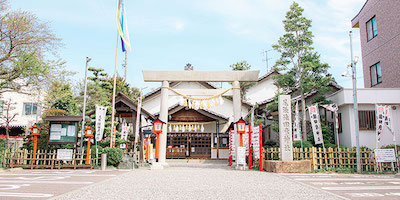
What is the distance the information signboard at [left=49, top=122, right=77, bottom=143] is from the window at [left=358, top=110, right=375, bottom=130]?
641 inches

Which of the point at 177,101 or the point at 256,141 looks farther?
the point at 177,101

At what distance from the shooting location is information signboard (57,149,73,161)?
13777mm

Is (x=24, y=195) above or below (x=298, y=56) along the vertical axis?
below

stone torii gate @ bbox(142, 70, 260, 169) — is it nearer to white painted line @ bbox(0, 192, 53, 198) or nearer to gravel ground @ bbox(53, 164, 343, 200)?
gravel ground @ bbox(53, 164, 343, 200)

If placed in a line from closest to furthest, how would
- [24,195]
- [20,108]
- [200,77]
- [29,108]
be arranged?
[24,195], [200,77], [20,108], [29,108]

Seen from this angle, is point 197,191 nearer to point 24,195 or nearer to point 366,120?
point 24,195

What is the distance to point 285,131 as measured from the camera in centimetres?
1292

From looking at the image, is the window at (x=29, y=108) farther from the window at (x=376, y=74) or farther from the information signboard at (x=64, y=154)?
the window at (x=376, y=74)

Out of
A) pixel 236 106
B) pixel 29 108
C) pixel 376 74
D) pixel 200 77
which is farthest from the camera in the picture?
pixel 29 108

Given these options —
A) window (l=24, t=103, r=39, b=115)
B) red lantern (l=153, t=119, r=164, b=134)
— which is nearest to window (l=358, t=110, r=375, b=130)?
red lantern (l=153, t=119, r=164, b=134)

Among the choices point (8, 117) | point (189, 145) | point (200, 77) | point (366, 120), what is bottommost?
point (189, 145)

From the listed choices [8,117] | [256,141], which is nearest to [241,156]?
[256,141]

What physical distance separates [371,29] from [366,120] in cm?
917

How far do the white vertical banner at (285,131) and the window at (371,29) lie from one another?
12.9 metres
